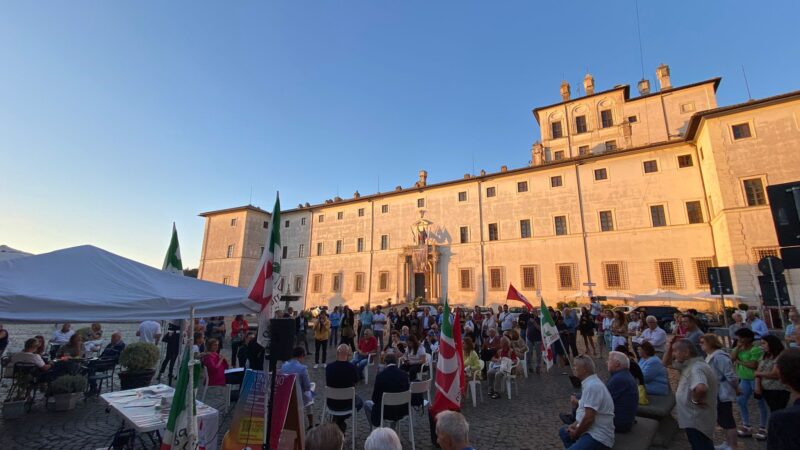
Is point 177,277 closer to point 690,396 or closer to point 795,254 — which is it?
point 690,396

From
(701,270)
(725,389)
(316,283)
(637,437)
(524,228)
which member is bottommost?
(637,437)

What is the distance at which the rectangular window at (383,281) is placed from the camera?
108 ft

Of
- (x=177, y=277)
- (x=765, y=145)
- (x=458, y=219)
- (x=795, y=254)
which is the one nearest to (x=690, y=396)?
(x=795, y=254)

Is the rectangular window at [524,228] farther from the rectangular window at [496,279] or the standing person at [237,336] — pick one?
the standing person at [237,336]

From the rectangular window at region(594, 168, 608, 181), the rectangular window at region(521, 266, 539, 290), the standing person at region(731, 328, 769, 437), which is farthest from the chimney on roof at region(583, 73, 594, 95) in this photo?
the standing person at region(731, 328, 769, 437)

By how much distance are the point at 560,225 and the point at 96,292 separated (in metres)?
27.3

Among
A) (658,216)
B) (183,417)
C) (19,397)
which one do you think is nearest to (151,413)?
(183,417)

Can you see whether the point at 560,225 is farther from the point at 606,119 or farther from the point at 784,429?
the point at 784,429

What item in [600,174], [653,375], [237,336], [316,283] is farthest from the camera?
[316,283]

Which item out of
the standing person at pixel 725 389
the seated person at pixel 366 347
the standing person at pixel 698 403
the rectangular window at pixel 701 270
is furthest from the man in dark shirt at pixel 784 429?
the rectangular window at pixel 701 270

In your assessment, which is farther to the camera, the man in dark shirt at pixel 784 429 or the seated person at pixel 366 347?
the seated person at pixel 366 347

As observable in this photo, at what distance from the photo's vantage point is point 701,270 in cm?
2172

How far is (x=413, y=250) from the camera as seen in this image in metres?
31.5

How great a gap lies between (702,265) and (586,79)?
21.5 metres
